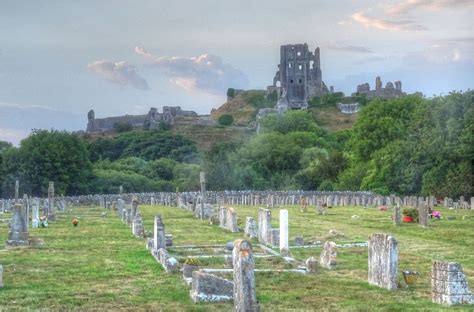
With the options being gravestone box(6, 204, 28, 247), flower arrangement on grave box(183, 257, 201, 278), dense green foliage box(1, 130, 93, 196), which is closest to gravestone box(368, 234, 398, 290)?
flower arrangement on grave box(183, 257, 201, 278)

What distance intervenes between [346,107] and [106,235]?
158 m

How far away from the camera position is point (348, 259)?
1005 inches

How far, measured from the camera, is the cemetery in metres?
17.5

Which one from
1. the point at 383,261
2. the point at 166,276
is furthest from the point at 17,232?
the point at 383,261

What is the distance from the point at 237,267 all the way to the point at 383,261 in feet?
17.9

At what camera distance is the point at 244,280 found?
15.7 metres

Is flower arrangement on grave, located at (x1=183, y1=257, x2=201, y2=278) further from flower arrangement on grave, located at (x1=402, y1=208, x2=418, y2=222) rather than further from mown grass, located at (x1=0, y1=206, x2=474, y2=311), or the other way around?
flower arrangement on grave, located at (x1=402, y1=208, x2=418, y2=222)

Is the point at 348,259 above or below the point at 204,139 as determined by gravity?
below

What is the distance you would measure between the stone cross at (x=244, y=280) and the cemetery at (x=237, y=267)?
2cm

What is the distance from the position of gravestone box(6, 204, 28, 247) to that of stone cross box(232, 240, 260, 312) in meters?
15.6

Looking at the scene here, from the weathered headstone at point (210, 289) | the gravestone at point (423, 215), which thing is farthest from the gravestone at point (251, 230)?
the weathered headstone at point (210, 289)

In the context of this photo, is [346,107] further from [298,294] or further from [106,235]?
[298,294]

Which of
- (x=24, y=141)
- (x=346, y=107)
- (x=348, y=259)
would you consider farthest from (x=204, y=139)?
(x=348, y=259)

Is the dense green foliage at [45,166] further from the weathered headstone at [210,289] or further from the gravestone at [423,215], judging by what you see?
the weathered headstone at [210,289]
